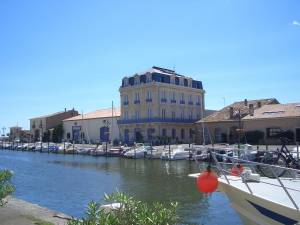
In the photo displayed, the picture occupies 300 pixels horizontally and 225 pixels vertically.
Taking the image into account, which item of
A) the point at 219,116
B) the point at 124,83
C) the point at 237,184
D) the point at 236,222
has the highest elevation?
the point at 124,83

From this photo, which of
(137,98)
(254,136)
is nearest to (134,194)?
(254,136)

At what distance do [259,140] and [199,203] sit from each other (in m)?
39.1

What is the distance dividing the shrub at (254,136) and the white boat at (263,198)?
4634cm

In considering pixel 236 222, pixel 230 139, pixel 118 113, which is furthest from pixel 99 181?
pixel 118 113

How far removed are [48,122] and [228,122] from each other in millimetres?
63708

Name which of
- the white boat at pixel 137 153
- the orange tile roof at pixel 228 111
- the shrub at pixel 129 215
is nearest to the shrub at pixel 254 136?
the orange tile roof at pixel 228 111

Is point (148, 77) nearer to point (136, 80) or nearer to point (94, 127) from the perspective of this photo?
point (136, 80)

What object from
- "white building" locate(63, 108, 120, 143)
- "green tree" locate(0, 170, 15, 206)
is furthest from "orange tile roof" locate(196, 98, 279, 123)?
"green tree" locate(0, 170, 15, 206)

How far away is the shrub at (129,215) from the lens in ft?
15.4

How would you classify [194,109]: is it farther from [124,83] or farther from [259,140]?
[259,140]

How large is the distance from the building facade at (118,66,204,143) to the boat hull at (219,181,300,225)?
62.3 m

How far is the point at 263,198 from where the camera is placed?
945 centimetres

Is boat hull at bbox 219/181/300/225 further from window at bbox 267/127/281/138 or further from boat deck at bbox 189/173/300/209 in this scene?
window at bbox 267/127/281/138

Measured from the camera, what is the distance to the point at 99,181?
1298 inches
